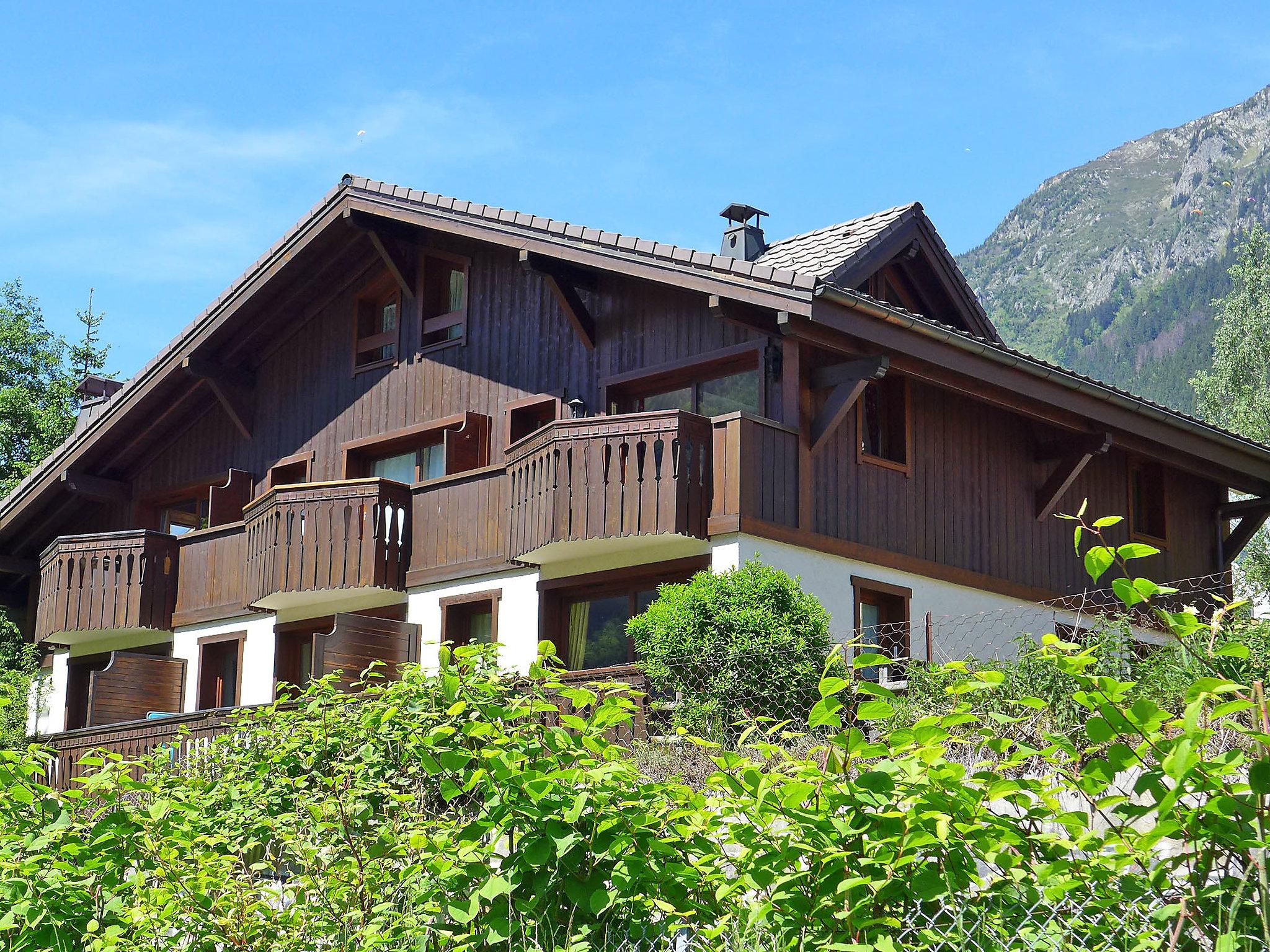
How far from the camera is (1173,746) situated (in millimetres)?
3684

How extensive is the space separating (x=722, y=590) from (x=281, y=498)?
7.54m

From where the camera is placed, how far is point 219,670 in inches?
870

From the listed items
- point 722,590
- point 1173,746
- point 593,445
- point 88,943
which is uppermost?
point 593,445

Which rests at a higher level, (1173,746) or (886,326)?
(886,326)

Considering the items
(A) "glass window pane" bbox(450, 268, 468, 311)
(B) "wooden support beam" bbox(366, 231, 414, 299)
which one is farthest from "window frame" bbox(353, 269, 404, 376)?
(A) "glass window pane" bbox(450, 268, 468, 311)

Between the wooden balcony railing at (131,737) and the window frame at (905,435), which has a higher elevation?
the window frame at (905,435)

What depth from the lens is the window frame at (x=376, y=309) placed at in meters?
21.4

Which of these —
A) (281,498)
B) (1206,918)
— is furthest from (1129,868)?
(281,498)

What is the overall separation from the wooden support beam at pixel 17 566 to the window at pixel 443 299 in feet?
31.3

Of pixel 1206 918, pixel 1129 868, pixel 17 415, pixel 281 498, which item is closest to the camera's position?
pixel 1206 918

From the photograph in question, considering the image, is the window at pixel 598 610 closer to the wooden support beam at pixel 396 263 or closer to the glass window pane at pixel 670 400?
the glass window pane at pixel 670 400

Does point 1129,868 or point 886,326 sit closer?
point 1129,868

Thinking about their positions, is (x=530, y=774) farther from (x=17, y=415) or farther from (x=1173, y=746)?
(x=17, y=415)

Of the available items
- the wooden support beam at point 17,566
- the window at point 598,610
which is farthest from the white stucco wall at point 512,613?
the wooden support beam at point 17,566
